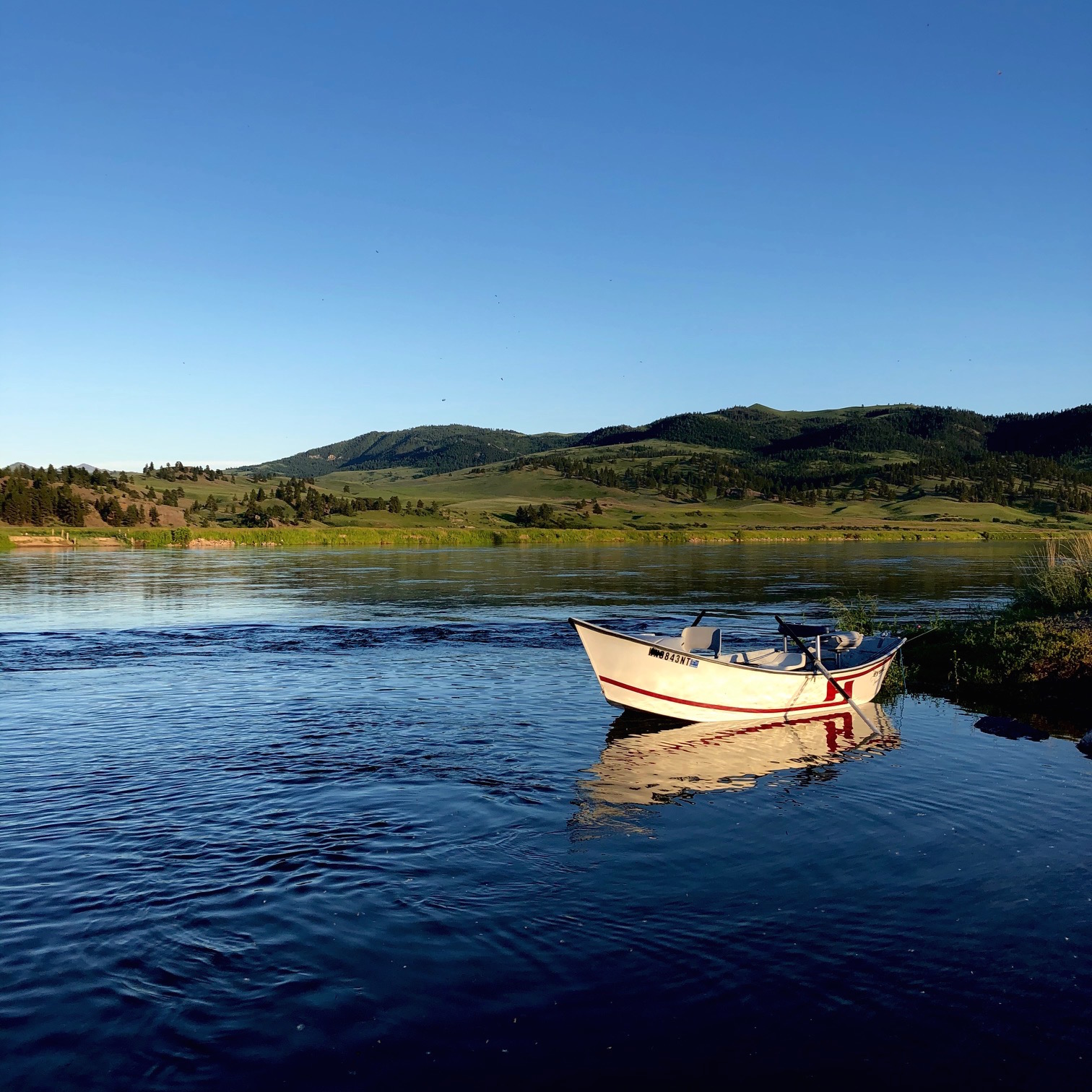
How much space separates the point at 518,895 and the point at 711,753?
8604 millimetres

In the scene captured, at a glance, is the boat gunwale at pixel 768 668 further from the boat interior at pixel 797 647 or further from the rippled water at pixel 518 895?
the rippled water at pixel 518 895

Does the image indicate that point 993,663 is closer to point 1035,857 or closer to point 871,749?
point 871,749

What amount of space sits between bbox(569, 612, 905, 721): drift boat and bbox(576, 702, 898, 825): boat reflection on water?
41 cm

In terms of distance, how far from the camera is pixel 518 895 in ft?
37.5

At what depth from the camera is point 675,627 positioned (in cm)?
3738

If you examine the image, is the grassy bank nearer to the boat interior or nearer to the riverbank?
the boat interior

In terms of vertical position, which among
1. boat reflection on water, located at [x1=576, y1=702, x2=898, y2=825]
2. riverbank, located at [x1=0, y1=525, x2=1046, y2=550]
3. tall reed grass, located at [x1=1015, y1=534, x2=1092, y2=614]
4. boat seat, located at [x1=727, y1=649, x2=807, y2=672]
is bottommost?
boat reflection on water, located at [x1=576, y1=702, x2=898, y2=825]

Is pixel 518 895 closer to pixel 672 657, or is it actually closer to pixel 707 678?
pixel 672 657

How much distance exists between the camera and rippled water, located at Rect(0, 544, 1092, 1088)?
27.1ft

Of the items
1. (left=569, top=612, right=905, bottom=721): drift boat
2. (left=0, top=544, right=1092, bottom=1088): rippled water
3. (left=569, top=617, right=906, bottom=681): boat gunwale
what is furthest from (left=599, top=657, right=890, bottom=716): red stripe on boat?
(left=569, top=617, right=906, bottom=681): boat gunwale

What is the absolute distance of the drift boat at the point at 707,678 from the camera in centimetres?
2031

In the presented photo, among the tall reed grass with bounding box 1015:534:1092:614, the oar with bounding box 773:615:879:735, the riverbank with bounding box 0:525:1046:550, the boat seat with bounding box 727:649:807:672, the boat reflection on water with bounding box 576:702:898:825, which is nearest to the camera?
the boat reflection on water with bounding box 576:702:898:825

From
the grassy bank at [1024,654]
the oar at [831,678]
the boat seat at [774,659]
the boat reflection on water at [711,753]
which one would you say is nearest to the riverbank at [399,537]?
the grassy bank at [1024,654]

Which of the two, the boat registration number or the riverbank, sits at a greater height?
the riverbank
